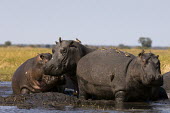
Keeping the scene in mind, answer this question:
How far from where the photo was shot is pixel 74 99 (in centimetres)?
1246

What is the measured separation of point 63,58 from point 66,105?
50.6 inches

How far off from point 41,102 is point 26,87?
1.85m

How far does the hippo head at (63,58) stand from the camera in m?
12.5

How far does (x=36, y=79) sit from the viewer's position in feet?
45.0

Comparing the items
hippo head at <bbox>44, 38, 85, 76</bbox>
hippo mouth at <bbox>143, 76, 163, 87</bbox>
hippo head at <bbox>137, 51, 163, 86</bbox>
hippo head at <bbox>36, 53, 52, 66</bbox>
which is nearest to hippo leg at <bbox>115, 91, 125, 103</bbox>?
hippo head at <bbox>137, 51, 163, 86</bbox>

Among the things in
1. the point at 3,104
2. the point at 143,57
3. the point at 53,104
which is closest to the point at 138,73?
the point at 143,57

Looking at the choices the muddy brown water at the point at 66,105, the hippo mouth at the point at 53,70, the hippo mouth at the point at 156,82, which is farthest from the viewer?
the hippo mouth at the point at 53,70

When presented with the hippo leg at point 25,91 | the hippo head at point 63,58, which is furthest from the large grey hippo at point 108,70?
the hippo leg at point 25,91

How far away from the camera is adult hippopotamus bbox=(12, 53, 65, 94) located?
44.2 ft

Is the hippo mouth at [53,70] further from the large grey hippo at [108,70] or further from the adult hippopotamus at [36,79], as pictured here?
the adult hippopotamus at [36,79]

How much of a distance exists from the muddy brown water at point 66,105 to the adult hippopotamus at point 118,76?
0.24 meters

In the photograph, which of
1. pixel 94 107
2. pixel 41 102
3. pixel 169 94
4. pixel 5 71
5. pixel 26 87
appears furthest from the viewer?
pixel 5 71

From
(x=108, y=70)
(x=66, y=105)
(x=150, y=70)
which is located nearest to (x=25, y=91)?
(x=66, y=105)

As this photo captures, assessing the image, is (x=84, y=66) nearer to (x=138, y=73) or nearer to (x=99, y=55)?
(x=99, y=55)
